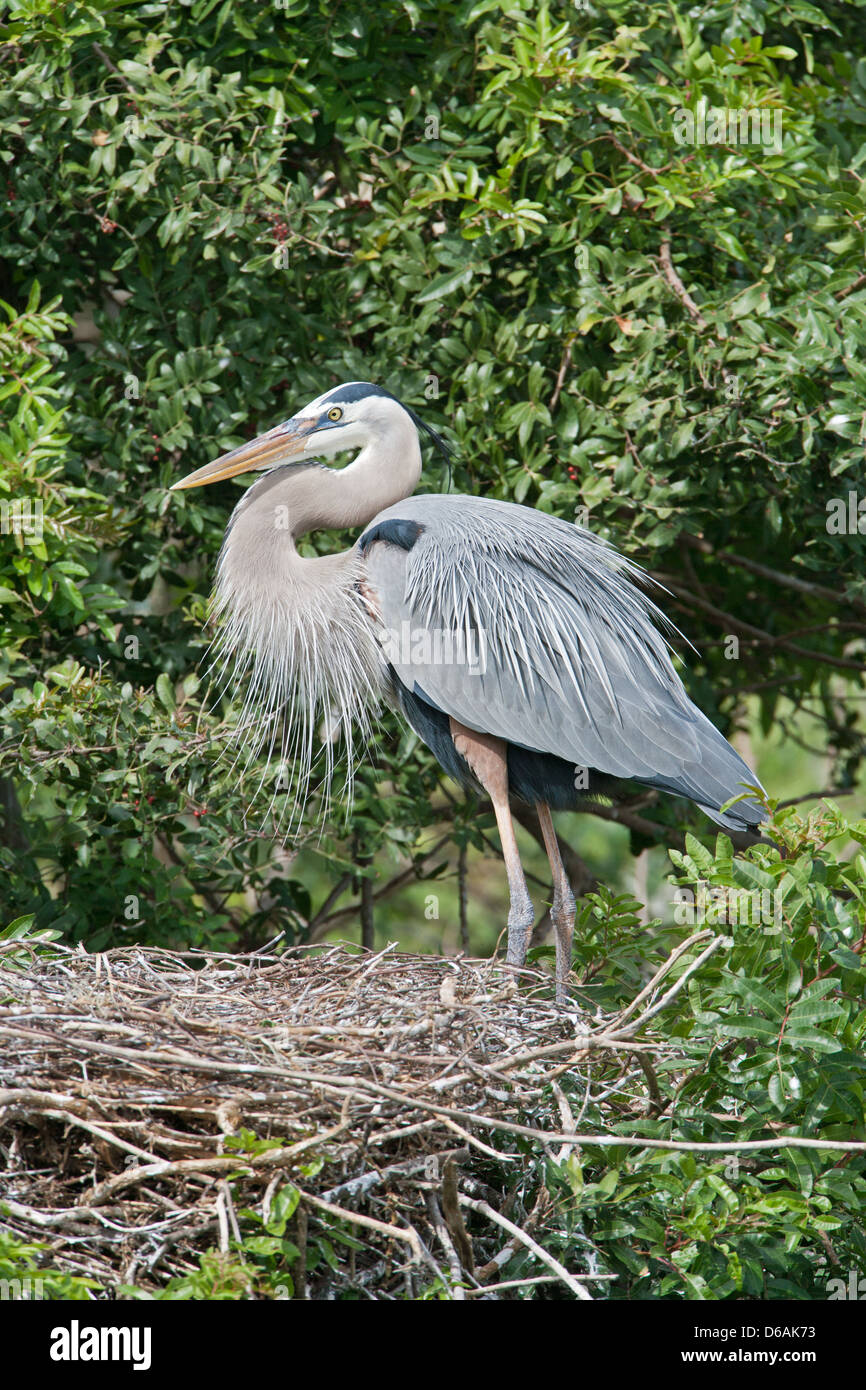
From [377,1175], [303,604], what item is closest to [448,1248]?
[377,1175]

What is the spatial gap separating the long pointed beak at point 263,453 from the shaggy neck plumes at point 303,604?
0.24 feet

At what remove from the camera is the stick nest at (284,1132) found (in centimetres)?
271

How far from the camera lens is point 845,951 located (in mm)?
3047

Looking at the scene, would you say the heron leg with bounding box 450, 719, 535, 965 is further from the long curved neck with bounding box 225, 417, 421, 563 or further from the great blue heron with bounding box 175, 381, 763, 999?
the long curved neck with bounding box 225, 417, 421, 563

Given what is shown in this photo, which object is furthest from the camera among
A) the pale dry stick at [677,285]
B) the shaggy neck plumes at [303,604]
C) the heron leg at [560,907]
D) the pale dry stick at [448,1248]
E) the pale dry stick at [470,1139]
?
the shaggy neck plumes at [303,604]

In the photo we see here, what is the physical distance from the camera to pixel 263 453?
173 inches

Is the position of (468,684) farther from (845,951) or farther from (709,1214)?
(709,1214)

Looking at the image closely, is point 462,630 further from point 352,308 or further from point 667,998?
point 667,998

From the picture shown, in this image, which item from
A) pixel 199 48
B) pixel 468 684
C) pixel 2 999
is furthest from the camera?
pixel 199 48

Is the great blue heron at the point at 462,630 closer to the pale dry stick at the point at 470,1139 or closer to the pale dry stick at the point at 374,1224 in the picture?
the pale dry stick at the point at 470,1139

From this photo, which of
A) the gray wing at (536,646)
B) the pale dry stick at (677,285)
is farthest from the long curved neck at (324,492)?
the pale dry stick at (677,285)

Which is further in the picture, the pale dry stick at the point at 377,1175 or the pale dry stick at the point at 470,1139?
the pale dry stick at the point at 377,1175
